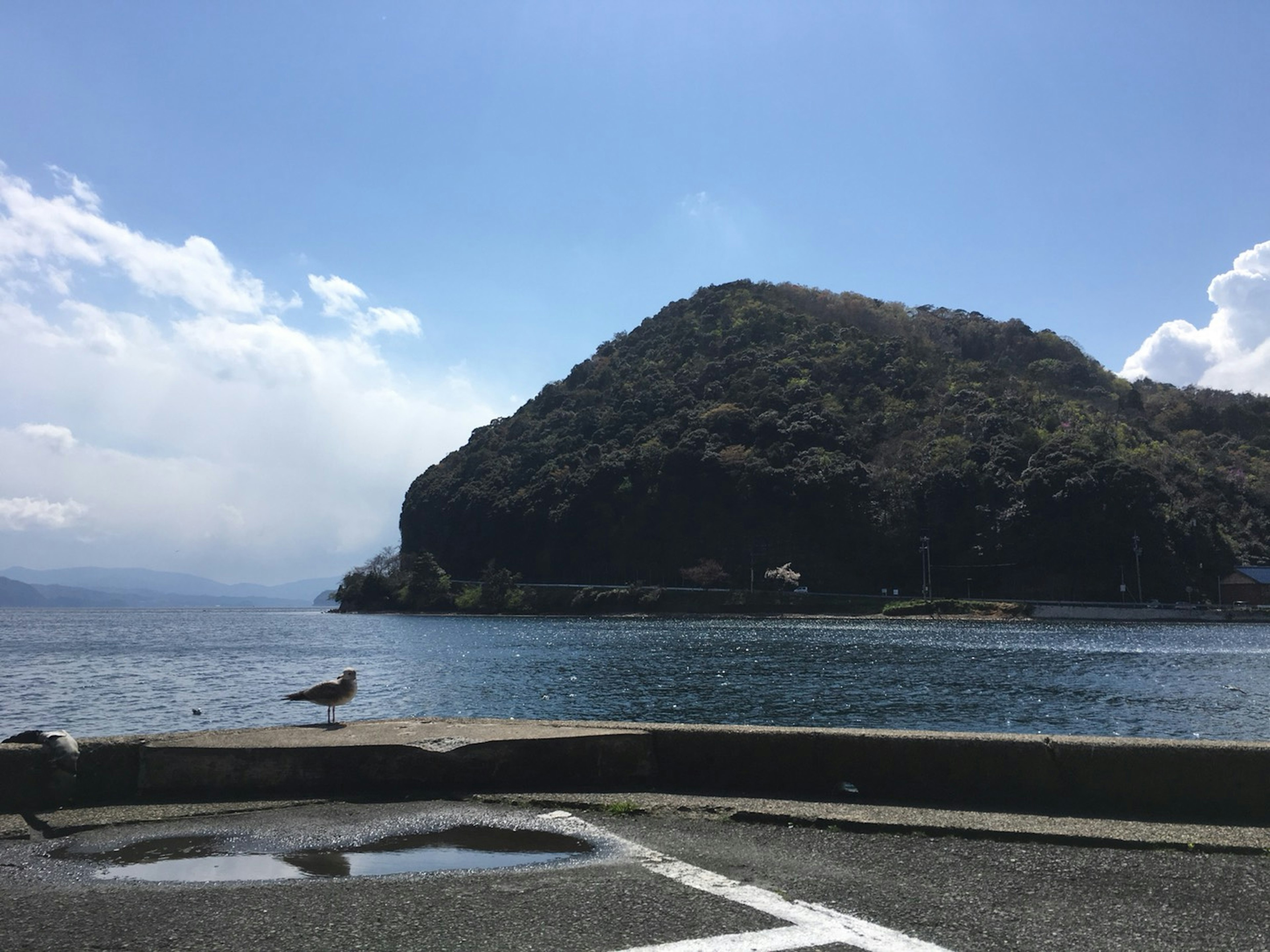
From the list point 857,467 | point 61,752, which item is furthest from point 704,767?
point 857,467

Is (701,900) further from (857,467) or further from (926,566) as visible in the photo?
(857,467)

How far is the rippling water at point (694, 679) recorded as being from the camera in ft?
91.4

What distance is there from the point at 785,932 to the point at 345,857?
2.93 m

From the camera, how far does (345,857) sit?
18.7 ft

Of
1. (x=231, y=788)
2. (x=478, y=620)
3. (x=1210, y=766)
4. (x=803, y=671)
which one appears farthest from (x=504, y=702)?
(x=478, y=620)

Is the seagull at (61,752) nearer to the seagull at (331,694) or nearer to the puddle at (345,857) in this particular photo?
the puddle at (345,857)

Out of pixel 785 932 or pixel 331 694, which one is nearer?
pixel 785 932

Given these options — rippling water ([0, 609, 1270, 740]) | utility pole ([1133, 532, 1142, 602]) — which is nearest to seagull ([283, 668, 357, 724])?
rippling water ([0, 609, 1270, 740])

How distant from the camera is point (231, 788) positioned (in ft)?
23.5

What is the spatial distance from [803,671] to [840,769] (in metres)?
38.3

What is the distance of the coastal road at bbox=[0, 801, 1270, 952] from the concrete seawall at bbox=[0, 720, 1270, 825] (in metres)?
0.91

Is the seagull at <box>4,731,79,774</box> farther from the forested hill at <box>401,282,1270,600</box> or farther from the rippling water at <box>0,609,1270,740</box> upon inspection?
the forested hill at <box>401,282,1270,600</box>

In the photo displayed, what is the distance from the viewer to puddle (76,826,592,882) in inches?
212

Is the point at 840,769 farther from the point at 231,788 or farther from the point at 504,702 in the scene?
the point at 504,702
